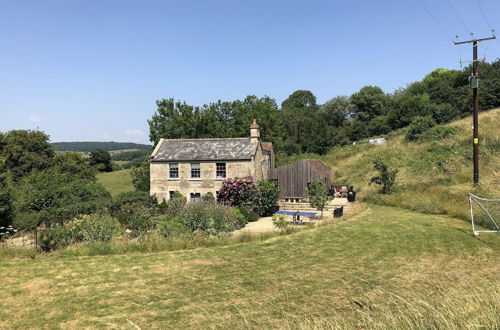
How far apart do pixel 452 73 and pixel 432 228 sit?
245 feet

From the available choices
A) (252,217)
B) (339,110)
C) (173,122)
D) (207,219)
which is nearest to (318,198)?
(252,217)

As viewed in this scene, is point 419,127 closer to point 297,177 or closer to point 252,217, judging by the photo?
point 297,177

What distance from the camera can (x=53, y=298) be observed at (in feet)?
25.2

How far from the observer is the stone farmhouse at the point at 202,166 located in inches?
1095

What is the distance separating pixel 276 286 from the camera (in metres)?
8.33

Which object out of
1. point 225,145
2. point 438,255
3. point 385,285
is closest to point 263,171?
point 225,145

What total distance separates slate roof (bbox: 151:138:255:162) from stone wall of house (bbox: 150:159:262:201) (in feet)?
1.82

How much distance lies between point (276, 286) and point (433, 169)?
2633 centimetres

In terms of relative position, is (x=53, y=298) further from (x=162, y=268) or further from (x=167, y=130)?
(x=167, y=130)

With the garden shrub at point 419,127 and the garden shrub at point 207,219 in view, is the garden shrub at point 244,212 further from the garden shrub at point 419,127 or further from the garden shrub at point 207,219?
the garden shrub at point 419,127

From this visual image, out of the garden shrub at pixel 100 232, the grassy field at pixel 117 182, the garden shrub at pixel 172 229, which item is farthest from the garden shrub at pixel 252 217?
the grassy field at pixel 117 182

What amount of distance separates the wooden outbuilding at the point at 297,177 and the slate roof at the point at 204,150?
15.3 ft

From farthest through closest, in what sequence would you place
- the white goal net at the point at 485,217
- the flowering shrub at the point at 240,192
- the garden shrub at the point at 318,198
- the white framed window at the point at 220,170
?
the white framed window at the point at 220,170
the flowering shrub at the point at 240,192
the garden shrub at the point at 318,198
the white goal net at the point at 485,217

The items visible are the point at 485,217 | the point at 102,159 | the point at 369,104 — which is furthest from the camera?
the point at 102,159
